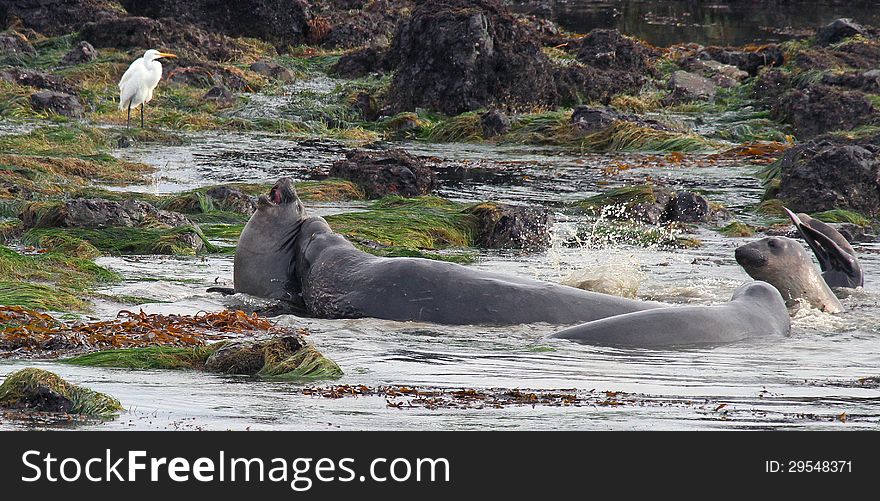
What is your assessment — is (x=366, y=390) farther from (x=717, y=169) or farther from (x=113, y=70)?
(x=113, y=70)

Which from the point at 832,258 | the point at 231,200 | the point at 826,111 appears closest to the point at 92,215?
the point at 231,200

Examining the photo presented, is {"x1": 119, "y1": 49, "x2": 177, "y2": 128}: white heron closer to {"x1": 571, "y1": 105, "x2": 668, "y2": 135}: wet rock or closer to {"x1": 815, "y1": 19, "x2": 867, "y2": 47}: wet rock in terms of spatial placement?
{"x1": 571, "y1": 105, "x2": 668, "y2": 135}: wet rock

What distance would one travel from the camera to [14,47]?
27.2 meters

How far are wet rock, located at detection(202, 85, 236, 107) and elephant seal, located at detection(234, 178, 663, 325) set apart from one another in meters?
14.5

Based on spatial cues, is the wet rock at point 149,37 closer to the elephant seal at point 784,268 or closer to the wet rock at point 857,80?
the wet rock at point 857,80

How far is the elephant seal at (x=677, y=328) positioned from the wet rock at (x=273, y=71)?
1930 cm

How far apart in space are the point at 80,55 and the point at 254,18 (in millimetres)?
6120

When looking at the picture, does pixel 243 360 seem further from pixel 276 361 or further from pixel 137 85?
pixel 137 85

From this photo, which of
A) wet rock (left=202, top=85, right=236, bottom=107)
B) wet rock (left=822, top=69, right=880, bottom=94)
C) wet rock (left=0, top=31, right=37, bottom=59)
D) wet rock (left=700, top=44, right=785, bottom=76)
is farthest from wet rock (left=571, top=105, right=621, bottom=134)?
wet rock (left=0, top=31, right=37, bottom=59)

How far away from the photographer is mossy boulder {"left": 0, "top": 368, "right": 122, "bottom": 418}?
212 inches

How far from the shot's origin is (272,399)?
5910 mm
